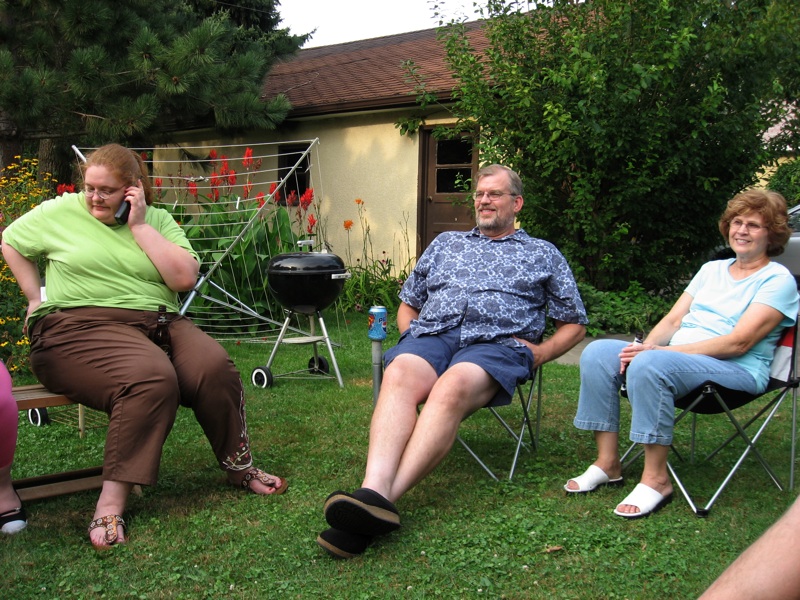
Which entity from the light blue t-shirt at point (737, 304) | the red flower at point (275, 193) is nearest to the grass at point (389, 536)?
the light blue t-shirt at point (737, 304)

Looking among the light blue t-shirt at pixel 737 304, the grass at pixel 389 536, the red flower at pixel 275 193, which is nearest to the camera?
the grass at pixel 389 536

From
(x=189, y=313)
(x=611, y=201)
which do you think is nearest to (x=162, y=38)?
(x=189, y=313)

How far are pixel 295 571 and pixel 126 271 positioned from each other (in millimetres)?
1428

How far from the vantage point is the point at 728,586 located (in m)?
1.47

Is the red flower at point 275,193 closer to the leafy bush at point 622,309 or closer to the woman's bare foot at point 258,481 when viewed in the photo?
the leafy bush at point 622,309

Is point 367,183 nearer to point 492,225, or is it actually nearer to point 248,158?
point 248,158

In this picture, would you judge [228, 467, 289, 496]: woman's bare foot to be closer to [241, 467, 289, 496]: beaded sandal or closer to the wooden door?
[241, 467, 289, 496]: beaded sandal

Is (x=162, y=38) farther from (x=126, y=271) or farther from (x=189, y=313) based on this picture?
(x=126, y=271)

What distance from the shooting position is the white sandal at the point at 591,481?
3275 mm

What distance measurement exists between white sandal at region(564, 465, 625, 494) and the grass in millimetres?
65

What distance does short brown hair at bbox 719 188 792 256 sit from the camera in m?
3.25

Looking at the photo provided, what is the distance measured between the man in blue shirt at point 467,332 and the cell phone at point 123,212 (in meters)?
1.24

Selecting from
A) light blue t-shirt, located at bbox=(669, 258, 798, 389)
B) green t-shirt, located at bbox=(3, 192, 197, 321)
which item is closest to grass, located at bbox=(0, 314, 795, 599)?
light blue t-shirt, located at bbox=(669, 258, 798, 389)

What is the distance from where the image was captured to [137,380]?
2965 millimetres
